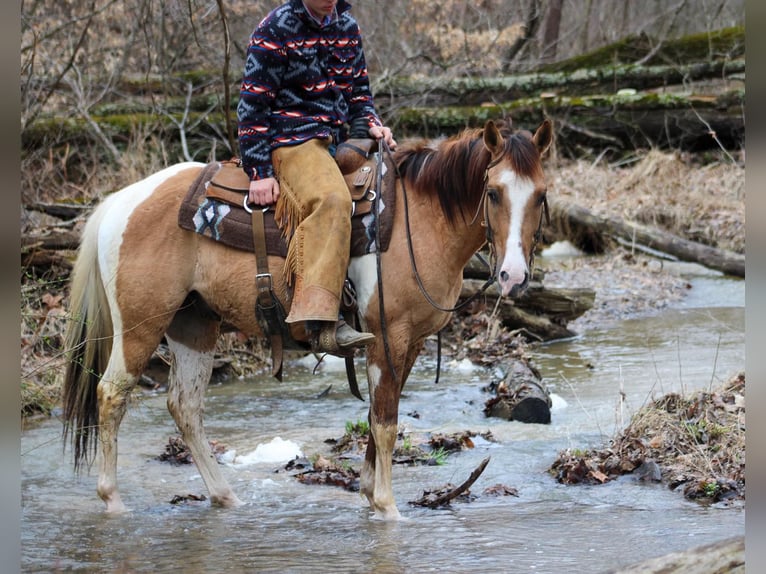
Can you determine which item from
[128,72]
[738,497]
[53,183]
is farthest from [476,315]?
[128,72]

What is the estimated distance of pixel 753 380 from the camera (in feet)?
3.12

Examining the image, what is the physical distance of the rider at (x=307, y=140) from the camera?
16.5 feet

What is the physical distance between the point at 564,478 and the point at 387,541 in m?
1.50

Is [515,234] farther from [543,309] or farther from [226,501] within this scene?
[543,309]

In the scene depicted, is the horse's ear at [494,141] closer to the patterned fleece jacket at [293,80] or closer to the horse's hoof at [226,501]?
the patterned fleece jacket at [293,80]

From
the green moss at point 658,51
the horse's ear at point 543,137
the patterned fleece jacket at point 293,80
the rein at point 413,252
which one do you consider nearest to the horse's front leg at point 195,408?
the patterned fleece jacket at point 293,80

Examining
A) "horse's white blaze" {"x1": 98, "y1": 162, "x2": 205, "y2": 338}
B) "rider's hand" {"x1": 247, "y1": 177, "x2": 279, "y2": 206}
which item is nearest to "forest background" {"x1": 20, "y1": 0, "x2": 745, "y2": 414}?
"horse's white blaze" {"x1": 98, "y1": 162, "x2": 205, "y2": 338}

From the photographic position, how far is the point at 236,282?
539 centimetres

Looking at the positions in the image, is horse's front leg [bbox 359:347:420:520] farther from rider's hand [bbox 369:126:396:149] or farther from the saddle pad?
rider's hand [bbox 369:126:396:149]

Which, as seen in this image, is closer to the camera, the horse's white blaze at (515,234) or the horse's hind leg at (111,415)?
the horse's white blaze at (515,234)

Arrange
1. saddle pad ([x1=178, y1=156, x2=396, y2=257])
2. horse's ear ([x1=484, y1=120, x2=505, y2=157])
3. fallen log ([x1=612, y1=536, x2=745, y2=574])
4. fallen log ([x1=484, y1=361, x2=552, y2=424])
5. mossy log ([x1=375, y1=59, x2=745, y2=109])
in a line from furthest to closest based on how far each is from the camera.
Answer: mossy log ([x1=375, y1=59, x2=745, y2=109]) → fallen log ([x1=484, y1=361, x2=552, y2=424]) → saddle pad ([x1=178, y1=156, x2=396, y2=257]) → horse's ear ([x1=484, y1=120, x2=505, y2=157]) → fallen log ([x1=612, y1=536, x2=745, y2=574])

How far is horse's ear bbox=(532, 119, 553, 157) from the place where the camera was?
490 centimetres

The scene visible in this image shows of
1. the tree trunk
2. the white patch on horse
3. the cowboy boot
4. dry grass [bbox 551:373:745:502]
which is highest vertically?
the tree trunk

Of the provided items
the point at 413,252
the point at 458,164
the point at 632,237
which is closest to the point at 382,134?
the point at 458,164
